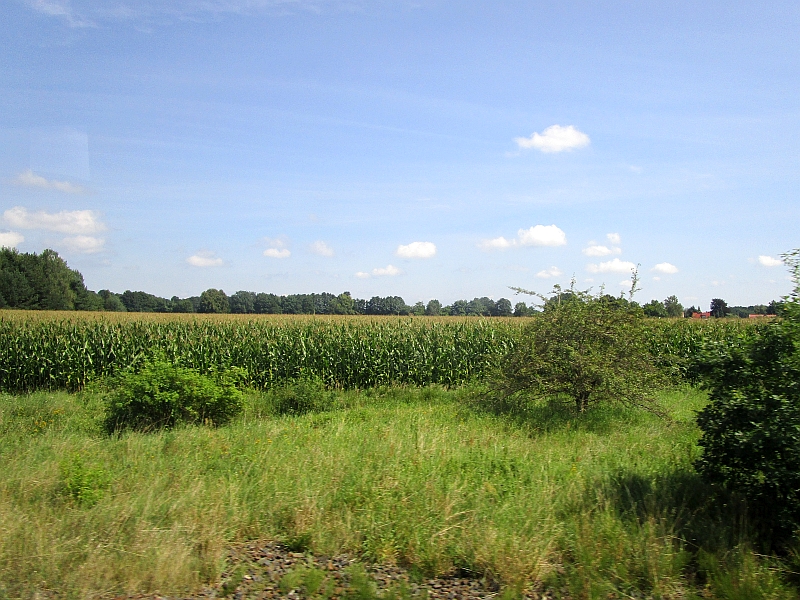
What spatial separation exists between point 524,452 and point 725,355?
3.18 meters

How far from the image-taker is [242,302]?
6831 cm

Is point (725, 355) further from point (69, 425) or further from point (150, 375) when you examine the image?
point (69, 425)

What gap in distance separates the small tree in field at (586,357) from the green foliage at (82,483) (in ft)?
25.0

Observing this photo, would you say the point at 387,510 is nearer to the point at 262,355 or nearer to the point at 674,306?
the point at 262,355

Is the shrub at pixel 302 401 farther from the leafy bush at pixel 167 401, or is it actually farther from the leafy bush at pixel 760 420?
the leafy bush at pixel 760 420

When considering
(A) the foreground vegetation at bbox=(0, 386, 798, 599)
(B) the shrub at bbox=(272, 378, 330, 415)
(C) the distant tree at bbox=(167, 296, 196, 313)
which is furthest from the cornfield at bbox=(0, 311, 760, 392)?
(C) the distant tree at bbox=(167, 296, 196, 313)

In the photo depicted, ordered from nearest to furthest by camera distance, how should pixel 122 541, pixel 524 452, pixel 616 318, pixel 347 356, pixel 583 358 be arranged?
1. pixel 122 541
2. pixel 524 452
3. pixel 583 358
4. pixel 616 318
5. pixel 347 356

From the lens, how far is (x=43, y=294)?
53969mm

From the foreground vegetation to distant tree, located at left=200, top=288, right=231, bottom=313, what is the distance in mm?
58457

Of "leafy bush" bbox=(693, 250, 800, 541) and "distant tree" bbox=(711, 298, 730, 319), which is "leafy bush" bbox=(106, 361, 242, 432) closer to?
"leafy bush" bbox=(693, 250, 800, 541)

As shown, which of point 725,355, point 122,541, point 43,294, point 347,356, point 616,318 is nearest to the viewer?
point 122,541

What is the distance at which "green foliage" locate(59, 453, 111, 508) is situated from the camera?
5.91 meters

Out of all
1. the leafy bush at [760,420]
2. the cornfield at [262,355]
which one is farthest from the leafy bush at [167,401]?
the leafy bush at [760,420]

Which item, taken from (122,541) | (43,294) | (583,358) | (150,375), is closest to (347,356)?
(150,375)
